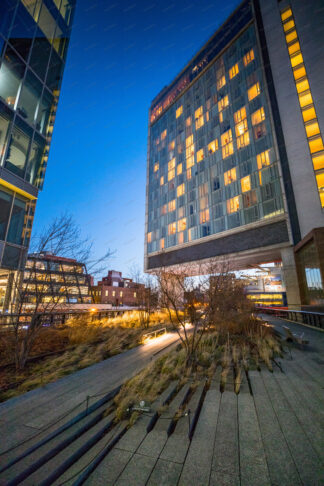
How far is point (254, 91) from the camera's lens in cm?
2978

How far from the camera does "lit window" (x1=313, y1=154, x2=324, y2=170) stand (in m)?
22.5

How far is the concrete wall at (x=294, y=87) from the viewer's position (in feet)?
74.5

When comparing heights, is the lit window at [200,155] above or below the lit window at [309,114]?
above

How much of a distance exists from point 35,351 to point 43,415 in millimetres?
5162

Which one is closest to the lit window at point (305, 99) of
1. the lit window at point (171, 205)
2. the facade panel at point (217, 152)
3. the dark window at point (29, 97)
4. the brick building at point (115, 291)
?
the facade panel at point (217, 152)

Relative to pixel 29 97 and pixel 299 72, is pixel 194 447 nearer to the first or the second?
pixel 29 97

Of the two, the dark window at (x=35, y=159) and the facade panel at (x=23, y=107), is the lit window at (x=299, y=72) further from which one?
the dark window at (x=35, y=159)

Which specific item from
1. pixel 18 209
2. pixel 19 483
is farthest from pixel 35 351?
pixel 18 209

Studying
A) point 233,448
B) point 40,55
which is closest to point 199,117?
point 40,55

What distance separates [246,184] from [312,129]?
8.96m

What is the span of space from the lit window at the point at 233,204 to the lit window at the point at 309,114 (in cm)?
1160

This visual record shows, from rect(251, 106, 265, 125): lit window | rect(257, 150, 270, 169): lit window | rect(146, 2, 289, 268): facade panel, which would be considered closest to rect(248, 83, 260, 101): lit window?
rect(146, 2, 289, 268): facade panel

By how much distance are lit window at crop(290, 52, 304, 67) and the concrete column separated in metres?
24.1

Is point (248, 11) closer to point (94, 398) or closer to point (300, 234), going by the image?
point (300, 234)
